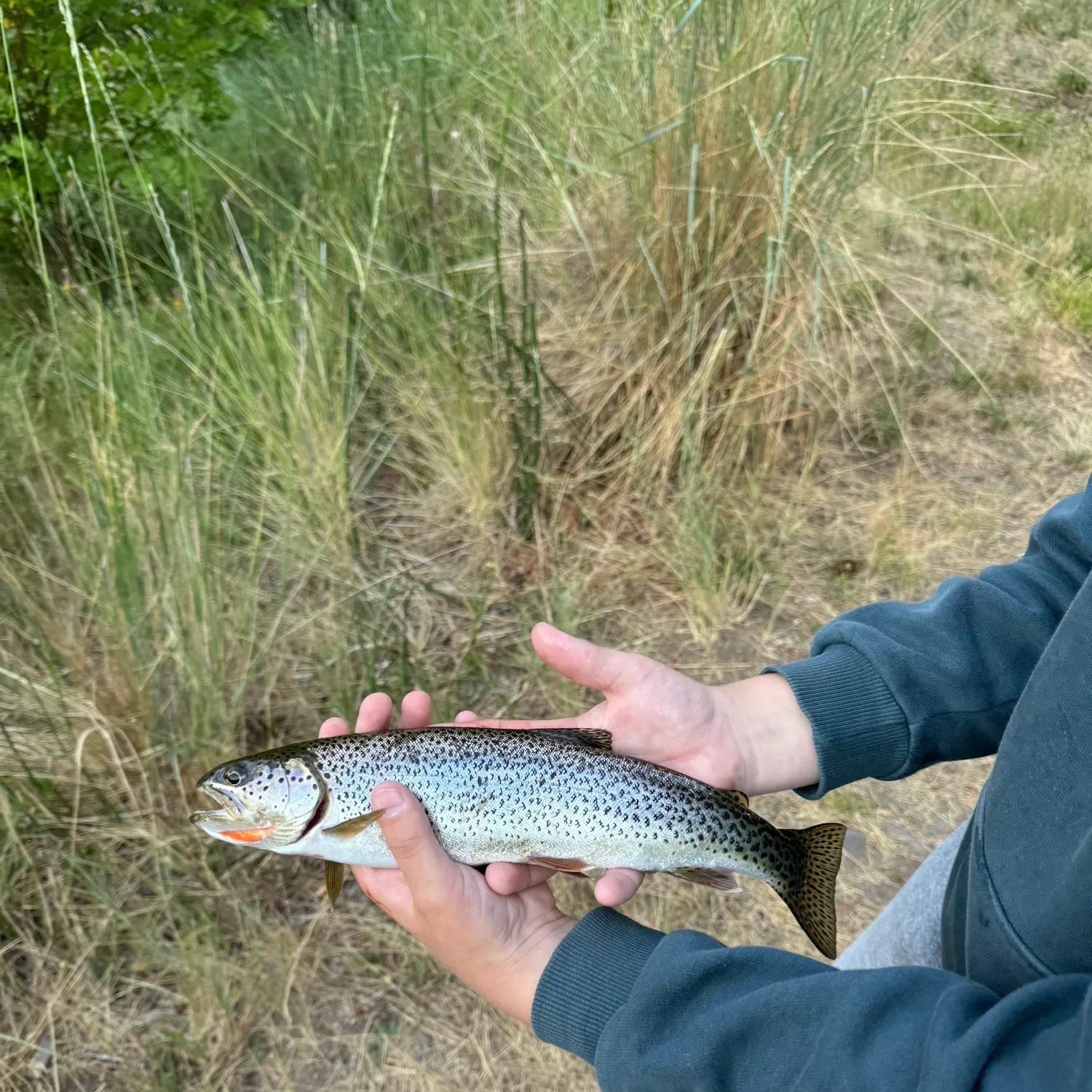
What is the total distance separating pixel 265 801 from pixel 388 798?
0.31 metres

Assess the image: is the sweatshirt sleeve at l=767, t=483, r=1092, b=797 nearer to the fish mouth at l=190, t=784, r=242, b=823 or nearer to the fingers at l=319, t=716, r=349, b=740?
the fingers at l=319, t=716, r=349, b=740

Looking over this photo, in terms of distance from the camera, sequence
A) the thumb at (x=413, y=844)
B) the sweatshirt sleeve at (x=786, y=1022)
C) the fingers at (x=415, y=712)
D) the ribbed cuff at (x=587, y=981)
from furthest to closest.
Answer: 1. the fingers at (x=415, y=712)
2. the thumb at (x=413, y=844)
3. the ribbed cuff at (x=587, y=981)
4. the sweatshirt sleeve at (x=786, y=1022)

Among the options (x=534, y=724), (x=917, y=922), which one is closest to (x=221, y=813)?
(x=534, y=724)

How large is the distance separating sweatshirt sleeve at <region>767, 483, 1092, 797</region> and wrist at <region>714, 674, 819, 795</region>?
0.23ft

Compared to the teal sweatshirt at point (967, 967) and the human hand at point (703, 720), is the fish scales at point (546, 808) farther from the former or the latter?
the teal sweatshirt at point (967, 967)

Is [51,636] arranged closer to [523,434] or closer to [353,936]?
[353,936]

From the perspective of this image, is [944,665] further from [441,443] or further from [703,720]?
[441,443]

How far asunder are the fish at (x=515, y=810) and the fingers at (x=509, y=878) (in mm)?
36

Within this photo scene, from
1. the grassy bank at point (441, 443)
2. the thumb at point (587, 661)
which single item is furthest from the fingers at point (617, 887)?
the grassy bank at point (441, 443)

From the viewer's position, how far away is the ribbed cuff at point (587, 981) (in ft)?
4.04

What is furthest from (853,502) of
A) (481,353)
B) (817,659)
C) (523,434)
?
(817,659)

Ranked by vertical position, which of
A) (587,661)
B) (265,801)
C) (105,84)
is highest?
(105,84)

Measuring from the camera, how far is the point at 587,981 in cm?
126

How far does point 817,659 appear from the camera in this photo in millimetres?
1674
